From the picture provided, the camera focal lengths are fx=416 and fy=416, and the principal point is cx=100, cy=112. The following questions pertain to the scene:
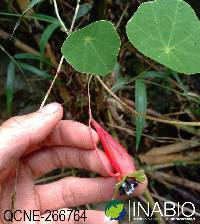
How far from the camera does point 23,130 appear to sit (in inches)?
46.9

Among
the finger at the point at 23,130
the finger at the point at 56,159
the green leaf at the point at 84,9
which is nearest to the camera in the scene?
the finger at the point at 23,130

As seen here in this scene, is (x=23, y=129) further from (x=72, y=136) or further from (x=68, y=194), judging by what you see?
(x=68, y=194)

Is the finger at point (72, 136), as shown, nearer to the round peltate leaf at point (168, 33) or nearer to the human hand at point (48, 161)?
the human hand at point (48, 161)

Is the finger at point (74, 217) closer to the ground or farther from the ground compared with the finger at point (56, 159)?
closer to the ground

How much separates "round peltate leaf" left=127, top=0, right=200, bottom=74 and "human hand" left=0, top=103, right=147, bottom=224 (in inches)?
13.1

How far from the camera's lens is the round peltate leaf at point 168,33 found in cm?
102

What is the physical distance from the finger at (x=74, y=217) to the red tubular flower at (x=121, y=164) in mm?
261

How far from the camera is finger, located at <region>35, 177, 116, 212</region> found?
1.38 meters

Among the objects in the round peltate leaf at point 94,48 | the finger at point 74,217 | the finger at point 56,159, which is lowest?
the finger at point 74,217

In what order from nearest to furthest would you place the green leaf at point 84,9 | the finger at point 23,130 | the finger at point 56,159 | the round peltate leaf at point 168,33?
the round peltate leaf at point 168,33 < the finger at point 23,130 < the finger at point 56,159 < the green leaf at point 84,9

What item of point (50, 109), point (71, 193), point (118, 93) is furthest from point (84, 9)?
point (71, 193)

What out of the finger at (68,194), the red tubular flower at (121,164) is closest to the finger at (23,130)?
the red tubular flower at (121,164)

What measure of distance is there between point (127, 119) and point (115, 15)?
0.45m

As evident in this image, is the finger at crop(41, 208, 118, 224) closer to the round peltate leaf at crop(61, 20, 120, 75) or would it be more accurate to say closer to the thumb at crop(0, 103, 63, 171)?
the thumb at crop(0, 103, 63, 171)
